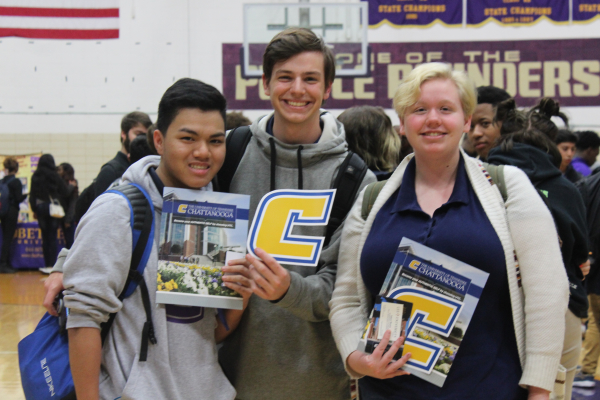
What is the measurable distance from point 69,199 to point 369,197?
30.1 feet

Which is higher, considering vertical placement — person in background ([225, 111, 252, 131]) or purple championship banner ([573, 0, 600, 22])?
purple championship banner ([573, 0, 600, 22])

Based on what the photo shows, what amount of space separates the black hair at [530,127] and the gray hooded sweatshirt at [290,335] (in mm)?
1109

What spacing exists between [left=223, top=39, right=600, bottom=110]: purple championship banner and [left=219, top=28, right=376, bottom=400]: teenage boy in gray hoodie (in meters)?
8.75

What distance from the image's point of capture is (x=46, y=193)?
9617 millimetres

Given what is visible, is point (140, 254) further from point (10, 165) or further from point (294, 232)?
point (10, 165)

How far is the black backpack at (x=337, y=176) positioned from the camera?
1.99m

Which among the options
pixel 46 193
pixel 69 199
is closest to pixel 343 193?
pixel 46 193

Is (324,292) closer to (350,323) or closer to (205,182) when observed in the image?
(350,323)

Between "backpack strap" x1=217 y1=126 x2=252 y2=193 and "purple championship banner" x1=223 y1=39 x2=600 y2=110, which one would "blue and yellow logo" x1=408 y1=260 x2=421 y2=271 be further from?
"purple championship banner" x1=223 y1=39 x2=600 y2=110

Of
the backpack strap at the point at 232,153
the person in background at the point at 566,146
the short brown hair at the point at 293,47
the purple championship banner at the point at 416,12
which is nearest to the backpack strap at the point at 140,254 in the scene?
the backpack strap at the point at 232,153

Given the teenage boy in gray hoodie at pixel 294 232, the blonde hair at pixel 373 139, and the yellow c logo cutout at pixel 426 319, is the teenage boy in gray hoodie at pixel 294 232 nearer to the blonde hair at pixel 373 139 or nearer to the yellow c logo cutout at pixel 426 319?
the yellow c logo cutout at pixel 426 319

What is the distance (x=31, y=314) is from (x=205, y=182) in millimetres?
6185

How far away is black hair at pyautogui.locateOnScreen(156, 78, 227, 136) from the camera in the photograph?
1.82 m

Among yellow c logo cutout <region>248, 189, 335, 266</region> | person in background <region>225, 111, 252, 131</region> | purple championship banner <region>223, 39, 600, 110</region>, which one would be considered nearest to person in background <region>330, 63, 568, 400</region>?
yellow c logo cutout <region>248, 189, 335, 266</region>
